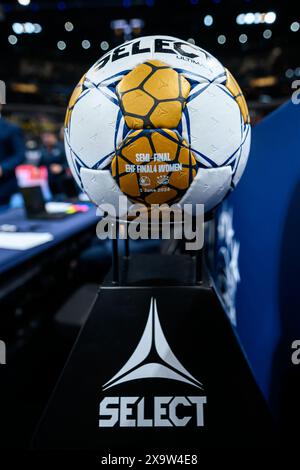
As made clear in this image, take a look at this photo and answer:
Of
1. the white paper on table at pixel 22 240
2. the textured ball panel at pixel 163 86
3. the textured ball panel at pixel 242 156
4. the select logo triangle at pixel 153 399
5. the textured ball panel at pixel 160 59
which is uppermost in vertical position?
the textured ball panel at pixel 160 59

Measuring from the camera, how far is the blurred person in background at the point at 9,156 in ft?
8.06

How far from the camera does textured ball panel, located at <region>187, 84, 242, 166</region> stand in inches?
22.2

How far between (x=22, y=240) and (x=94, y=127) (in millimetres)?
959

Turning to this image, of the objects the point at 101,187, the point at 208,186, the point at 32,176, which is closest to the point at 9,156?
the point at 32,176

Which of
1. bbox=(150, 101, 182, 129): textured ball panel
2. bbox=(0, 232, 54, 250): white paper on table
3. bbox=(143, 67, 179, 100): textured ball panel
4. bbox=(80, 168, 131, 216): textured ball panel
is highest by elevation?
bbox=(143, 67, 179, 100): textured ball panel

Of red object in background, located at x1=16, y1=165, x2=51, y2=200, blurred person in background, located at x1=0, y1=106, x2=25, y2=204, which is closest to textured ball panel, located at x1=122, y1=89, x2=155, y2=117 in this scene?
blurred person in background, located at x1=0, y1=106, x2=25, y2=204

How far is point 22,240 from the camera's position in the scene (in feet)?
4.60

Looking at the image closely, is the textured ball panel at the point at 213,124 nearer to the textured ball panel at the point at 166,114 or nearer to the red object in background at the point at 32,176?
the textured ball panel at the point at 166,114

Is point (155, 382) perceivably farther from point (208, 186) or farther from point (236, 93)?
point (236, 93)

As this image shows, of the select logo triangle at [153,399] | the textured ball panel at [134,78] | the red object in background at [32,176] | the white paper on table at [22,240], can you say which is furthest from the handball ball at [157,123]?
the red object in background at [32,176]

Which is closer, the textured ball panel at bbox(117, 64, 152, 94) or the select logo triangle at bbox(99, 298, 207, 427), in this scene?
the textured ball panel at bbox(117, 64, 152, 94)

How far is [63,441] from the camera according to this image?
685 millimetres

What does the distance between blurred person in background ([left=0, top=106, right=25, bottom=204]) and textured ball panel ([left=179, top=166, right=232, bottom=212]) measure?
214 centimetres

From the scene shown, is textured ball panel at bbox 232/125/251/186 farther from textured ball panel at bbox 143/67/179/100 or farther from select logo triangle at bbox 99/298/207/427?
select logo triangle at bbox 99/298/207/427
